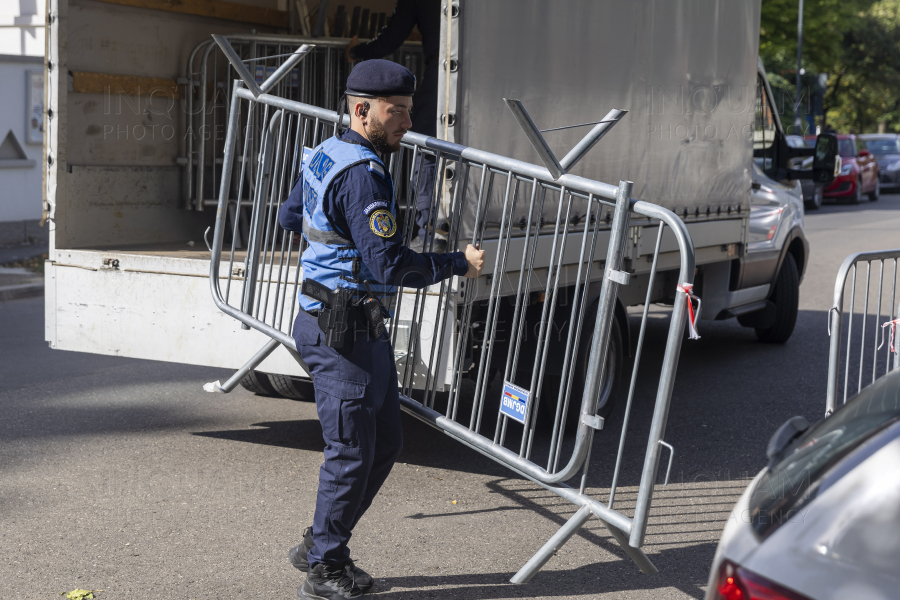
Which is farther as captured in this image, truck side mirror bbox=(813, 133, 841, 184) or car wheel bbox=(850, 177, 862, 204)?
car wheel bbox=(850, 177, 862, 204)

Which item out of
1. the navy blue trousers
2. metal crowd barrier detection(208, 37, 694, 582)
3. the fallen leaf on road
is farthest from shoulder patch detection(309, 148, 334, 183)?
the fallen leaf on road

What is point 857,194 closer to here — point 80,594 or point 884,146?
point 884,146

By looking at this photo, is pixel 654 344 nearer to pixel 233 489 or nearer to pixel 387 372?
pixel 233 489

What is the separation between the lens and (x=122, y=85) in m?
6.43

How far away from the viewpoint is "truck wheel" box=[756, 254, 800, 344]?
8.69 meters

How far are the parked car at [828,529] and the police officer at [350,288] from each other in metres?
1.61

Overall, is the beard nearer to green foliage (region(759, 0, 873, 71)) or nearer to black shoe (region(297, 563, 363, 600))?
black shoe (region(297, 563, 363, 600))

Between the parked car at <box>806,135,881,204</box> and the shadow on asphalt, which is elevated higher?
the parked car at <box>806,135,881,204</box>

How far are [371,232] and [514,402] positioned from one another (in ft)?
3.50

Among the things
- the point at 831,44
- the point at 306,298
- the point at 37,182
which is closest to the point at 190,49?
the point at 306,298

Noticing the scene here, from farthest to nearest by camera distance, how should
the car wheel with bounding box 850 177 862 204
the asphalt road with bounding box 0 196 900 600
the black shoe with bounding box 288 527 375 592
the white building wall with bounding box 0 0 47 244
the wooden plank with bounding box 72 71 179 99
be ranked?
the car wheel with bounding box 850 177 862 204, the white building wall with bounding box 0 0 47 244, the wooden plank with bounding box 72 71 179 99, the asphalt road with bounding box 0 196 900 600, the black shoe with bounding box 288 527 375 592

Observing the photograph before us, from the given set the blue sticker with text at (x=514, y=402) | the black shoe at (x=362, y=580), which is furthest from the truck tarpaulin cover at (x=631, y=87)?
the black shoe at (x=362, y=580)

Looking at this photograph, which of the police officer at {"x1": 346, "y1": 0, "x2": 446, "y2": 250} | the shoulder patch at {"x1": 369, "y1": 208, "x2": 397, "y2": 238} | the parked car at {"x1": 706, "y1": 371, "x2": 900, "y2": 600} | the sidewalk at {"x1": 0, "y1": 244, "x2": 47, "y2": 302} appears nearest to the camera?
the parked car at {"x1": 706, "y1": 371, "x2": 900, "y2": 600}

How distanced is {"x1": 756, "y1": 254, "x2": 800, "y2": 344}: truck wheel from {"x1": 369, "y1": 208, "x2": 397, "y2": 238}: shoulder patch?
20.1ft
